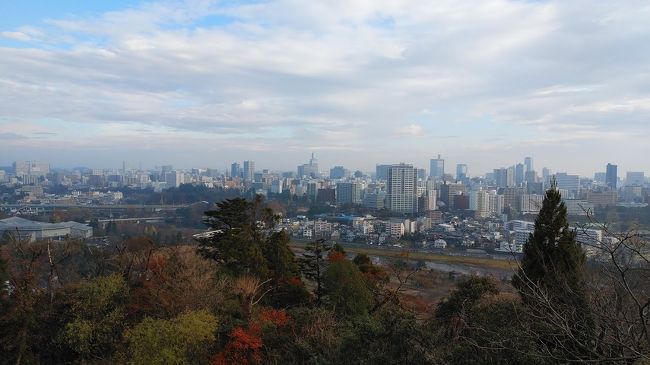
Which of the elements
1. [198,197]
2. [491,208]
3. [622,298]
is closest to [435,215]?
Answer: [491,208]

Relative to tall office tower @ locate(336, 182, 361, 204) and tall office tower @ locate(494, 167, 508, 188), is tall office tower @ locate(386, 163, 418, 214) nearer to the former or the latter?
tall office tower @ locate(336, 182, 361, 204)

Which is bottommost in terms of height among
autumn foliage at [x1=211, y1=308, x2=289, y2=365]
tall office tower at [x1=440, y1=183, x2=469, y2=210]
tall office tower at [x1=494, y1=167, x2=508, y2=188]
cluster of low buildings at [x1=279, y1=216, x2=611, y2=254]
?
cluster of low buildings at [x1=279, y1=216, x2=611, y2=254]

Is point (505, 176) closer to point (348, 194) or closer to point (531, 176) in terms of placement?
point (531, 176)

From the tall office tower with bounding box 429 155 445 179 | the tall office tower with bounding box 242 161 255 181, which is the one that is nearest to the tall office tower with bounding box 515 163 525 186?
the tall office tower with bounding box 429 155 445 179

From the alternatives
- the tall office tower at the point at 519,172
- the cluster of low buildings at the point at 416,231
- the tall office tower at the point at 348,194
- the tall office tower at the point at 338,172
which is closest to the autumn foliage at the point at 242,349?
the cluster of low buildings at the point at 416,231

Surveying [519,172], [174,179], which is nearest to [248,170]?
[174,179]

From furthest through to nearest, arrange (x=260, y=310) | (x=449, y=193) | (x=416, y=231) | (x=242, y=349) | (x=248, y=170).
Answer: (x=248, y=170) < (x=449, y=193) < (x=416, y=231) < (x=260, y=310) < (x=242, y=349)

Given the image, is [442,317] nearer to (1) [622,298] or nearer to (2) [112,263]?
(1) [622,298]
